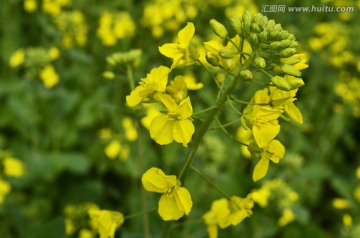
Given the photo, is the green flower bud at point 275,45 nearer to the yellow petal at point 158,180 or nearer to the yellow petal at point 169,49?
the yellow petal at point 169,49

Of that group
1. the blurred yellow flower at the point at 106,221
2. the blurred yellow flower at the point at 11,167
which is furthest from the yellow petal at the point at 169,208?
the blurred yellow flower at the point at 11,167

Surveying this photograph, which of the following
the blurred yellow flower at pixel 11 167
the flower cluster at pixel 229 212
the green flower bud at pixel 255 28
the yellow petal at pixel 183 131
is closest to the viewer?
the yellow petal at pixel 183 131

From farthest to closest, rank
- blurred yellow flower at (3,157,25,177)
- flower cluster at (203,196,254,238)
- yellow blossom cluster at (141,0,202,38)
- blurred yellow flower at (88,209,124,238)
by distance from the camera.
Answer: yellow blossom cluster at (141,0,202,38)
blurred yellow flower at (3,157,25,177)
blurred yellow flower at (88,209,124,238)
flower cluster at (203,196,254,238)

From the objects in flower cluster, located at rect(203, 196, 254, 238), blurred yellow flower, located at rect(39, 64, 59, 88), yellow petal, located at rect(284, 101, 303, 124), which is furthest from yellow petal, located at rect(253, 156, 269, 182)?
blurred yellow flower, located at rect(39, 64, 59, 88)

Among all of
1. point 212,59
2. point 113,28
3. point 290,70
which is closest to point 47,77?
point 113,28

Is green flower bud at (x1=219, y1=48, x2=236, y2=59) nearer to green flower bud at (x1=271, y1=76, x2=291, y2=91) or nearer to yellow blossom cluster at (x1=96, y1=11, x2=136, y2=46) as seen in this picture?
green flower bud at (x1=271, y1=76, x2=291, y2=91)

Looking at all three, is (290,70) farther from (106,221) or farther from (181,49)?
(106,221)

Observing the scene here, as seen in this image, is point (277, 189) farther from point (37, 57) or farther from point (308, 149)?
point (37, 57)
